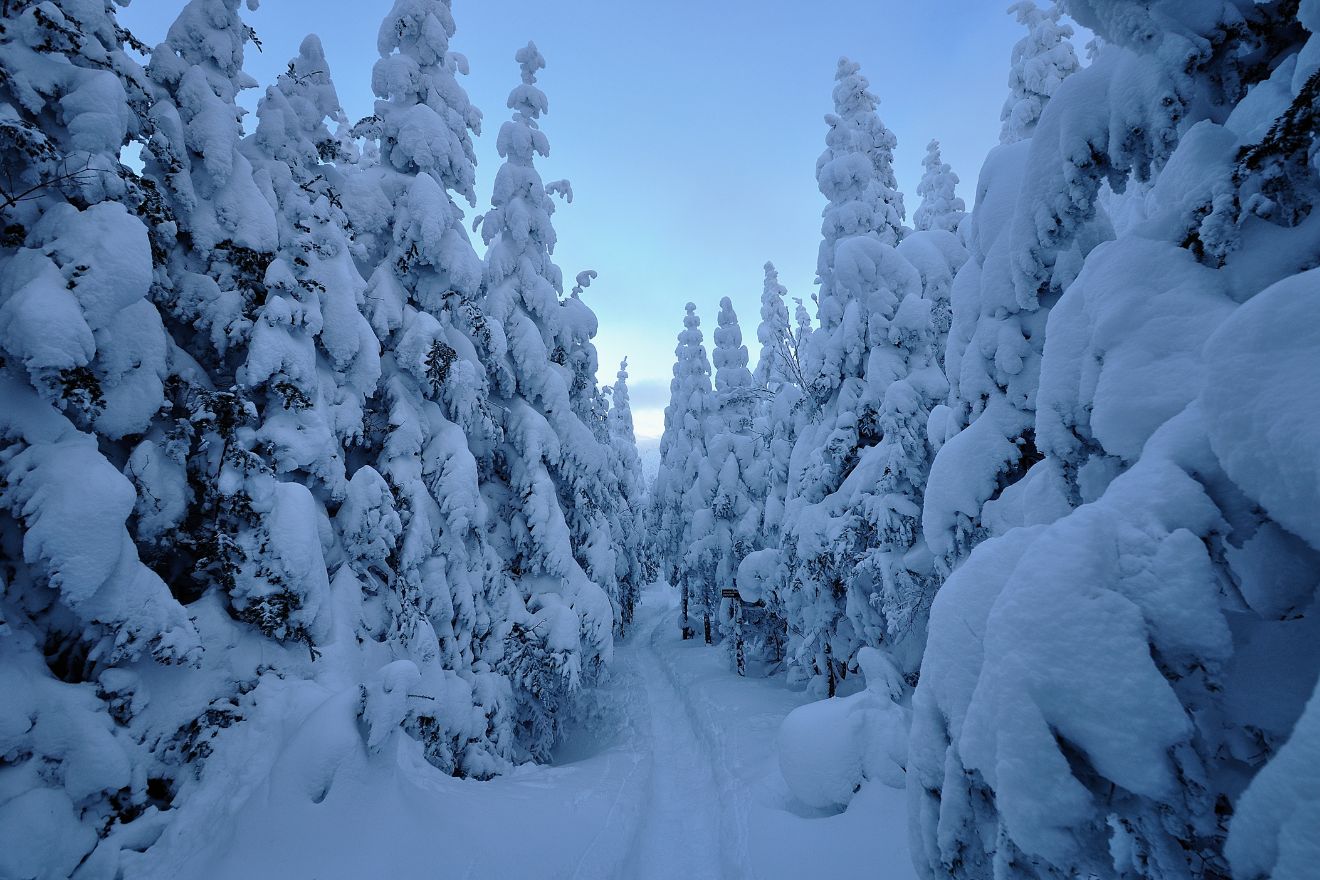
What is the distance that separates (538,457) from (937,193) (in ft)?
74.4

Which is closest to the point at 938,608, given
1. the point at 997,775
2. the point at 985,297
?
the point at 997,775

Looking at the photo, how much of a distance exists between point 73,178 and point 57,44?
1.58 meters

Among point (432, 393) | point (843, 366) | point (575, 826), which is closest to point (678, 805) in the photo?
point (575, 826)

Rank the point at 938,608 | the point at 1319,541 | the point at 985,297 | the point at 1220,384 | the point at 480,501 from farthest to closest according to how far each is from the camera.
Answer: the point at 480,501 < the point at 985,297 < the point at 938,608 < the point at 1220,384 < the point at 1319,541

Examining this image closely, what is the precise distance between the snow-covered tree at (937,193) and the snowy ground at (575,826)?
22491 mm

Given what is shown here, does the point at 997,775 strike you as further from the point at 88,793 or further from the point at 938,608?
the point at 88,793

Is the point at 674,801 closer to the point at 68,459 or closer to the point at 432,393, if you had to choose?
the point at 432,393

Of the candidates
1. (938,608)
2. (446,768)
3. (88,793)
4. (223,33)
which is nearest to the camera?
(938,608)

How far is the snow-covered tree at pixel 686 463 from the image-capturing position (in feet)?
84.1

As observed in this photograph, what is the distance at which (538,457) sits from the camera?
13125mm

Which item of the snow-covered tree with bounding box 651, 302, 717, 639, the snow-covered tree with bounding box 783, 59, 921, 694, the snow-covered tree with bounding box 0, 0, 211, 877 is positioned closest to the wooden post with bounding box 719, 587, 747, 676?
the snow-covered tree with bounding box 783, 59, 921, 694

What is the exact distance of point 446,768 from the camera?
374 inches

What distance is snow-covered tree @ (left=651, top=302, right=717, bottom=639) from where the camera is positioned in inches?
1009

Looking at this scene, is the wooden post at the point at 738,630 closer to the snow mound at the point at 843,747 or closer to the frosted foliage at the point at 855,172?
the snow mound at the point at 843,747
